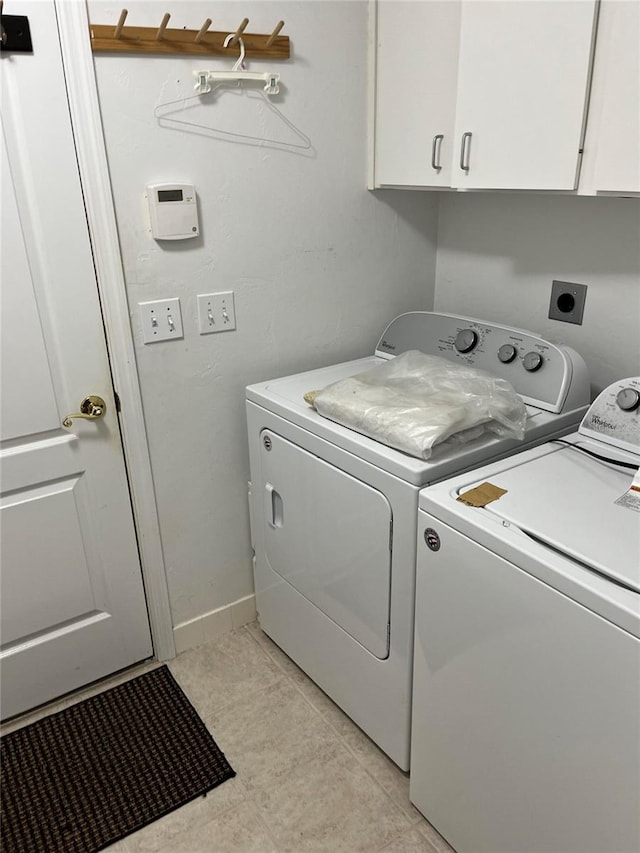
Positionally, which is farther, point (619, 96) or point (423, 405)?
point (423, 405)

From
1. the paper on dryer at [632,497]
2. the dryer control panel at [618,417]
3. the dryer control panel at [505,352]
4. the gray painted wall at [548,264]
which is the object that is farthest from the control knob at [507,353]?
the paper on dryer at [632,497]

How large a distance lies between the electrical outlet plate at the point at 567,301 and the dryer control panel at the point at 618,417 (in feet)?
1.28

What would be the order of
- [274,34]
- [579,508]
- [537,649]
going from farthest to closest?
[274,34]
[579,508]
[537,649]

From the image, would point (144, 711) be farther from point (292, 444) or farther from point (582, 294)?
point (582, 294)

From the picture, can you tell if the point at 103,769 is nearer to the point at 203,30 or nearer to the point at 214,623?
the point at 214,623

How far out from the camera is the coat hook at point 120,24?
4.75 feet

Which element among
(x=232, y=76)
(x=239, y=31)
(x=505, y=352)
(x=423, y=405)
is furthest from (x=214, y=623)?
(x=239, y=31)

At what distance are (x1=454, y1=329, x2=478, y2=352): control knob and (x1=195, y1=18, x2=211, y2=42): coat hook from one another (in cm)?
108

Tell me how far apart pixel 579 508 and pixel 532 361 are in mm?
604

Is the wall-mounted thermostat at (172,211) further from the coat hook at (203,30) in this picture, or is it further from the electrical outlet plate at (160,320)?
the coat hook at (203,30)

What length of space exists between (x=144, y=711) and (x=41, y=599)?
475 millimetres

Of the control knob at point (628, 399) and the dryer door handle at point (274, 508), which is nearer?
the control knob at point (628, 399)

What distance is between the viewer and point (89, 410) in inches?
68.9

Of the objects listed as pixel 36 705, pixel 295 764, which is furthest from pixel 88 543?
pixel 295 764
